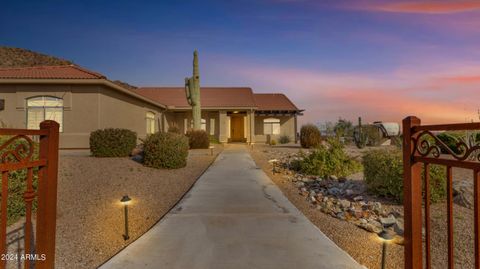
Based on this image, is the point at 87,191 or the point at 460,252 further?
the point at 87,191

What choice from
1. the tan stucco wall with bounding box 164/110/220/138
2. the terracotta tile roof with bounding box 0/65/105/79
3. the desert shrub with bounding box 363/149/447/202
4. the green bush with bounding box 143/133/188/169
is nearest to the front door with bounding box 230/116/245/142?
the tan stucco wall with bounding box 164/110/220/138

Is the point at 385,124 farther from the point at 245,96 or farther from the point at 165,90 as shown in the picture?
the point at 165,90

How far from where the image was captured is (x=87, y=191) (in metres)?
6.48

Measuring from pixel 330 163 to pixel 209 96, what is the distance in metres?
19.7

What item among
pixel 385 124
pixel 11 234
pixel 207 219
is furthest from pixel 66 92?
pixel 385 124

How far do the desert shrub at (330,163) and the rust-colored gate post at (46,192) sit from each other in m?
8.45

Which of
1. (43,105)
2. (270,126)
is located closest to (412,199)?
(43,105)

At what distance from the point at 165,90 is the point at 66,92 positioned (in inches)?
592

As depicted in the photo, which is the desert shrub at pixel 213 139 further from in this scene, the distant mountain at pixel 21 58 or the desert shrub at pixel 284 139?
the distant mountain at pixel 21 58

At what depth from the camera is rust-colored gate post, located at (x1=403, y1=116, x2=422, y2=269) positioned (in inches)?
94.7

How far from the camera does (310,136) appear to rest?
18.5m

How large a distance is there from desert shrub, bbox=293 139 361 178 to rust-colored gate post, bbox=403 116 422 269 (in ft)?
23.2

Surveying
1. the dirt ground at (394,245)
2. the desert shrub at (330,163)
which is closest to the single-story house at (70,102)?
the desert shrub at (330,163)

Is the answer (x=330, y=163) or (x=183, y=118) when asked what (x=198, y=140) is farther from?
(x=330, y=163)
